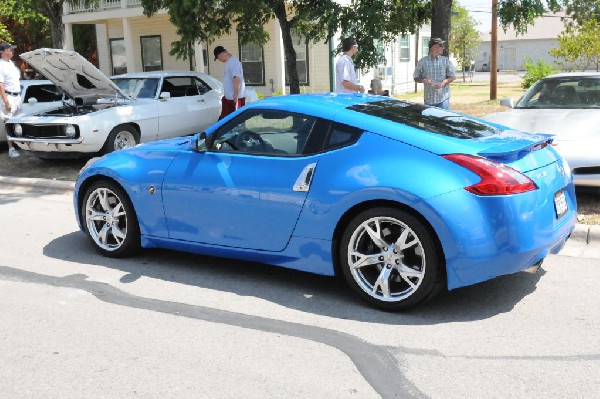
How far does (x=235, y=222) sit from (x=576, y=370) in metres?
2.53

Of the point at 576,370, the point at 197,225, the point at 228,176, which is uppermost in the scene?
the point at 228,176

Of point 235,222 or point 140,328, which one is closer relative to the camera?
point 140,328

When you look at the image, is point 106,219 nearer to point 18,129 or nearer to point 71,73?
point 71,73

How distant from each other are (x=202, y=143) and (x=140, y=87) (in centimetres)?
702

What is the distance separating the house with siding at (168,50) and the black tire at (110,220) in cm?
1557

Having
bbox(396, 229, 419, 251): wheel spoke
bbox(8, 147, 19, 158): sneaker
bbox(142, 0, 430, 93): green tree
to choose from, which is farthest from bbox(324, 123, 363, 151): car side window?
bbox(8, 147, 19, 158): sneaker

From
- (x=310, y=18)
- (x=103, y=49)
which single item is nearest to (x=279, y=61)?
(x=103, y=49)

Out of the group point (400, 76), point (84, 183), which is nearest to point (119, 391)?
point (84, 183)

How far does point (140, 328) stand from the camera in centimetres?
441

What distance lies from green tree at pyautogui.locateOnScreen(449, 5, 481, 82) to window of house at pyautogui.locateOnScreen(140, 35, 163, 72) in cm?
2458

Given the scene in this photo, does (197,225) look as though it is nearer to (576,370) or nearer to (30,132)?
(576,370)

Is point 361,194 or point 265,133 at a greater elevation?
point 265,133

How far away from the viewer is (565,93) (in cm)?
903

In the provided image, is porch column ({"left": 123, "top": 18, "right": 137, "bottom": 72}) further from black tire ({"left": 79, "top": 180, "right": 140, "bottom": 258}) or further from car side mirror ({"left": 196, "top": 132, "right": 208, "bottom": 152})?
car side mirror ({"left": 196, "top": 132, "right": 208, "bottom": 152})
